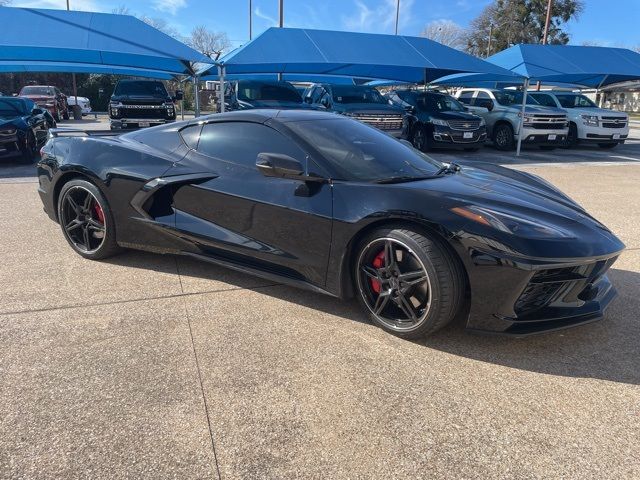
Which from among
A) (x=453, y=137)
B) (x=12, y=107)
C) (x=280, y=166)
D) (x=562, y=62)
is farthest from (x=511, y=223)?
(x=562, y=62)

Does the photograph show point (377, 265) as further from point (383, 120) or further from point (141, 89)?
point (141, 89)

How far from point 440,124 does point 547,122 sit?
11.7ft

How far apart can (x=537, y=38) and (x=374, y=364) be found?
60.9m

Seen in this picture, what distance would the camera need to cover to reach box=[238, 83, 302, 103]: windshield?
13.4 meters

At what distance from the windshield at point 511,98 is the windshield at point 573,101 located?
3.43 feet

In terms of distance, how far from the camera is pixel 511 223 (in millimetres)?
2783

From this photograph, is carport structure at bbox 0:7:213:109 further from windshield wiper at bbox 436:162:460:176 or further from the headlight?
the headlight

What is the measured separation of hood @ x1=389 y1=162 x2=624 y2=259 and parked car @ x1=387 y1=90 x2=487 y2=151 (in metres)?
10.0

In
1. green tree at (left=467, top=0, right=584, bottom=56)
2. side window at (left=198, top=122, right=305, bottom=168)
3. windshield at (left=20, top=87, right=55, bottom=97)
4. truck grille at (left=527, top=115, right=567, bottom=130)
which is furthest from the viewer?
green tree at (left=467, top=0, right=584, bottom=56)

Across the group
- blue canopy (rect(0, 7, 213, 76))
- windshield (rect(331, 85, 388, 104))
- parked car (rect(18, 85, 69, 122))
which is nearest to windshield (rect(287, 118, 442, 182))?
blue canopy (rect(0, 7, 213, 76))

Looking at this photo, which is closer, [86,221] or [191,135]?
[191,135]

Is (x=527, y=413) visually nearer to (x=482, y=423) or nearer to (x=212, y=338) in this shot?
(x=482, y=423)

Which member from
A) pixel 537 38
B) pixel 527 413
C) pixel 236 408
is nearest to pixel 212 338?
pixel 236 408

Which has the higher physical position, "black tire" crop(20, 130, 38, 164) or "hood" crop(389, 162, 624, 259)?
"hood" crop(389, 162, 624, 259)
